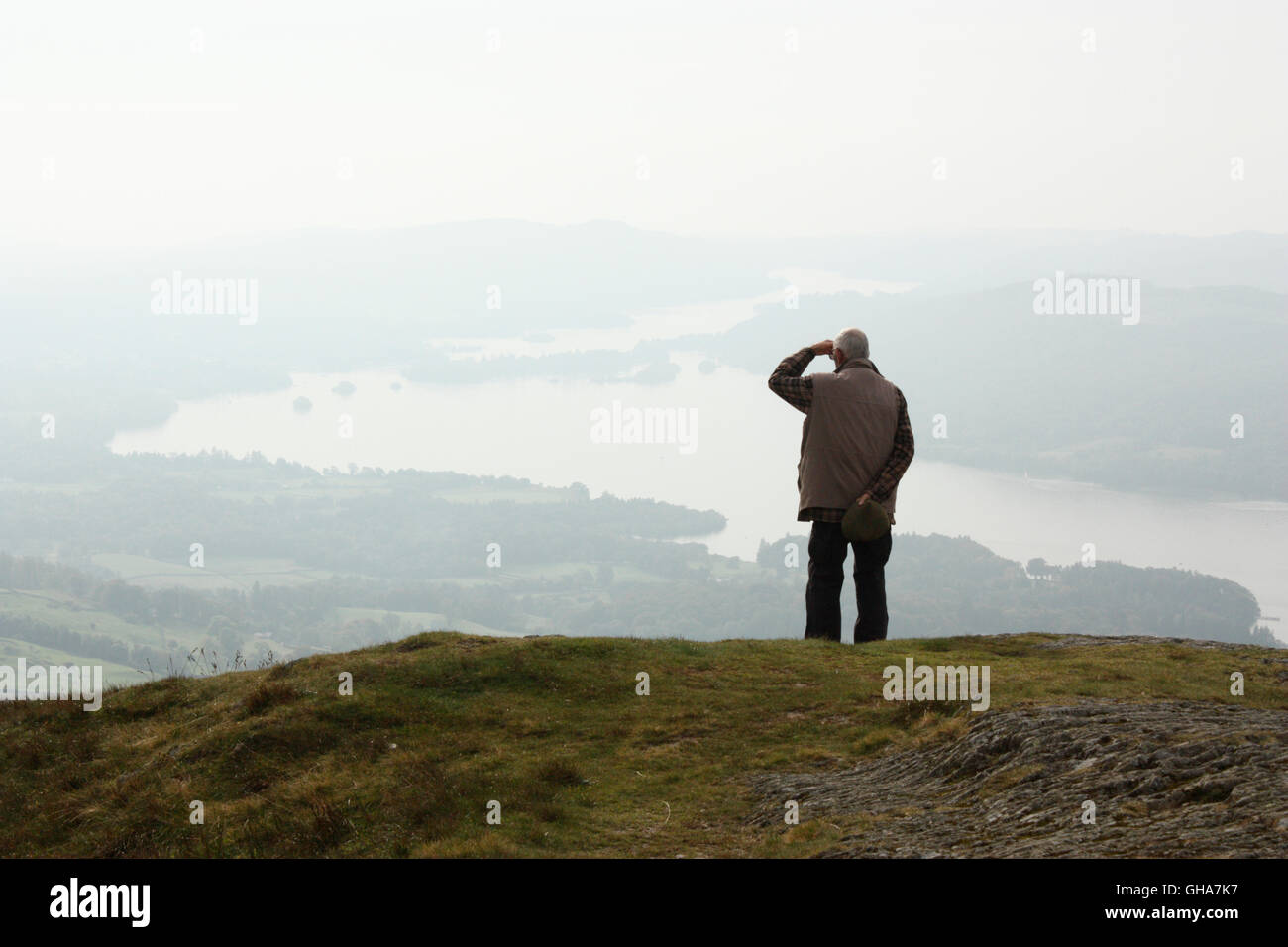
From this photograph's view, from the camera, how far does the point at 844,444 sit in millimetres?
12352

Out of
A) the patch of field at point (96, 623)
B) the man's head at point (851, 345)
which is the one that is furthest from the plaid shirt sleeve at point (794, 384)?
the patch of field at point (96, 623)

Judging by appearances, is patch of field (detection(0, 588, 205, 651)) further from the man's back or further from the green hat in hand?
the green hat in hand

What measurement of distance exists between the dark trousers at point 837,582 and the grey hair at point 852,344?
2.17 meters

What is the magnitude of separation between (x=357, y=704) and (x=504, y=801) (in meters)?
3.44

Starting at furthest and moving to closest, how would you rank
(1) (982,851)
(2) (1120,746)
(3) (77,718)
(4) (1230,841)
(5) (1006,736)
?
(3) (77,718)
(5) (1006,736)
(2) (1120,746)
(1) (982,851)
(4) (1230,841)

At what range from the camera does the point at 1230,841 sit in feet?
16.1

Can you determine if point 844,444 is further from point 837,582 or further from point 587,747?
point 587,747

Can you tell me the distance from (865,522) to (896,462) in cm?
100

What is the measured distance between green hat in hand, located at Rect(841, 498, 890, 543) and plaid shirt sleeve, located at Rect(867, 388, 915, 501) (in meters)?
0.29

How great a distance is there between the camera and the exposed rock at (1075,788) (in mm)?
5305

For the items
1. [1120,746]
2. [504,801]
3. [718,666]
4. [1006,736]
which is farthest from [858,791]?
[718,666]

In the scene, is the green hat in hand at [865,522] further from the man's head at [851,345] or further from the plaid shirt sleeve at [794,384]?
the man's head at [851,345]

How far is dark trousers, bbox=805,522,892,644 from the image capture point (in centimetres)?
1238
